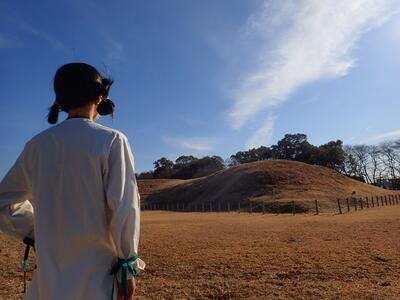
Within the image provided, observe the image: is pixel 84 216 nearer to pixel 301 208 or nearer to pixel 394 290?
pixel 394 290

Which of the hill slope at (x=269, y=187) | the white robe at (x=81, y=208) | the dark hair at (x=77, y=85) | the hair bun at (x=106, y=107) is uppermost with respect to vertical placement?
the hill slope at (x=269, y=187)

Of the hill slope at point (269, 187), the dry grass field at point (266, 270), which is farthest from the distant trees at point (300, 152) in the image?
the dry grass field at point (266, 270)

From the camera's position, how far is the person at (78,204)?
187cm

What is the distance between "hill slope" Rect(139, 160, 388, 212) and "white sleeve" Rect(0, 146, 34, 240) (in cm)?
3696

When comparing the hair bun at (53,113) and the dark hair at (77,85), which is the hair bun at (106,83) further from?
the hair bun at (53,113)

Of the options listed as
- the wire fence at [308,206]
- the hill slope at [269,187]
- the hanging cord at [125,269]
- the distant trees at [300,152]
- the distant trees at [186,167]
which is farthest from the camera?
the distant trees at [186,167]

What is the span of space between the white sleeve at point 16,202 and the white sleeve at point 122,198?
538mm

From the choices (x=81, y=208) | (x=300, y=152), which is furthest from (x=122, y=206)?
(x=300, y=152)

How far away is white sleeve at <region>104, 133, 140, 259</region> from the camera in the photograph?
185 centimetres

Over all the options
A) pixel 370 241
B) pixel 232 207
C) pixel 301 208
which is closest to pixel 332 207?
pixel 301 208

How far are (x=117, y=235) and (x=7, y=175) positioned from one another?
2.58 ft

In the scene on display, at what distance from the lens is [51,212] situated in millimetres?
2006

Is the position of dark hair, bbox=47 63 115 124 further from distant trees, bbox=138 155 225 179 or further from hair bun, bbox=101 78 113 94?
distant trees, bbox=138 155 225 179

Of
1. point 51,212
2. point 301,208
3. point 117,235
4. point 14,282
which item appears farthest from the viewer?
point 301,208
